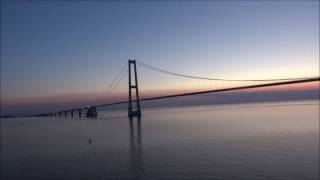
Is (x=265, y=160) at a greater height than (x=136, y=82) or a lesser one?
lesser

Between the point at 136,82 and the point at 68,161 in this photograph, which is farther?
the point at 136,82

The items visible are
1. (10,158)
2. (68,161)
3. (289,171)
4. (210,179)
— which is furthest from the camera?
(10,158)

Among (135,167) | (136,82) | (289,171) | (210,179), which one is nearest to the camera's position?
(210,179)

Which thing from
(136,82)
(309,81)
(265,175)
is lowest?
(265,175)

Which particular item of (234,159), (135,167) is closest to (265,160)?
(234,159)

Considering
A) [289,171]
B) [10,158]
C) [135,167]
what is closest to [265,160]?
[289,171]

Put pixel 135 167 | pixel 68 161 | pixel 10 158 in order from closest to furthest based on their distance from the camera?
pixel 135 167, pixel 68 161, pixel 10 158

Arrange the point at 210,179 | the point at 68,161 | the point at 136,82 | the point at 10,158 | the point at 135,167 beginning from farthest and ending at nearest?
the point at 136,82 → the point at 10,158 → the point at 68,161 → the point at 135,167 → the point at 210,179

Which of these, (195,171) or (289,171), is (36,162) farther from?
(289,171)

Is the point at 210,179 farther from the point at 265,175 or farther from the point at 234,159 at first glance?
the point at 234,159

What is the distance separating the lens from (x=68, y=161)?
75.8ft

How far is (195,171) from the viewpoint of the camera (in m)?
18.3

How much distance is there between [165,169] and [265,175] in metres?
5.13

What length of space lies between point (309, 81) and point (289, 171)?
9851mm
